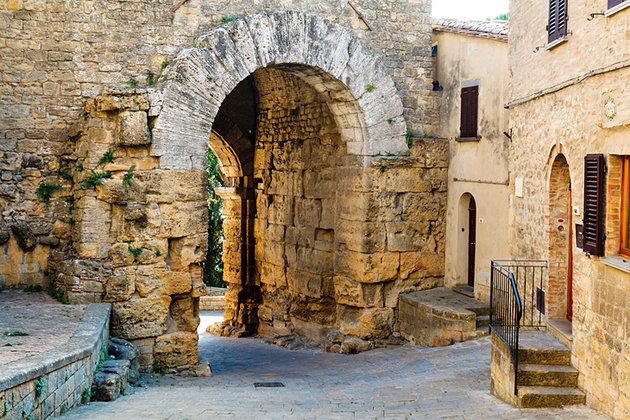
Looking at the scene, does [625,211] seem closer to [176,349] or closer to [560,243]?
[560,243]

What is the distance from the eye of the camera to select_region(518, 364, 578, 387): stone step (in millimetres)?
7098

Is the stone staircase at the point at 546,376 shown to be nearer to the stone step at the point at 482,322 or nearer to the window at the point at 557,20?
the stone step at the point at 482,322

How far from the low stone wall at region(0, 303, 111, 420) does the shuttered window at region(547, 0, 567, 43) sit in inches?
233

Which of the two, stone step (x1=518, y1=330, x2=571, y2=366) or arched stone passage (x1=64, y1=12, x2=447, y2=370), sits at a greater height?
arched stone passage (x1=64, y1=12, x2=447, y2=370)

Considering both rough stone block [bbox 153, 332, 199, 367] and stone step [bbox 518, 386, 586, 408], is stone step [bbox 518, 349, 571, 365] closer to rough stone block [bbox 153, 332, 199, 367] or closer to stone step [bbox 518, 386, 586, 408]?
stone step [bbox 518, 386, 586, 408]

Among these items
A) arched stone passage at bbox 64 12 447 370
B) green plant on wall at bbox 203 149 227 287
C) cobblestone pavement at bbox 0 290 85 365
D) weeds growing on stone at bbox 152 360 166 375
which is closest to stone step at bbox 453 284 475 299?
arched stone passage at bbox 64 12 447 370

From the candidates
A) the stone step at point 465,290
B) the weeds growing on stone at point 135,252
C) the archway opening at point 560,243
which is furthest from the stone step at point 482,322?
the weeds growing on stone at point 135,252

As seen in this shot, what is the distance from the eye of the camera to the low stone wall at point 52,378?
17.8 ft

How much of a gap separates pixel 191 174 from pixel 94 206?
1344mm

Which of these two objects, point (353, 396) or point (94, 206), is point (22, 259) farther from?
point (353, 396)

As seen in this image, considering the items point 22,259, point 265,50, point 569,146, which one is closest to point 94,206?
point 22,259

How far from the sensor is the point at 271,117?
46.8 feet

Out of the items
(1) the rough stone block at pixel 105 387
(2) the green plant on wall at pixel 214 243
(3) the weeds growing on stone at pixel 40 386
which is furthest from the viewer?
(2) the green plant on wall at pixel 214 243

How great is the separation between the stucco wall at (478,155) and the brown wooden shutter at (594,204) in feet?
11.3
